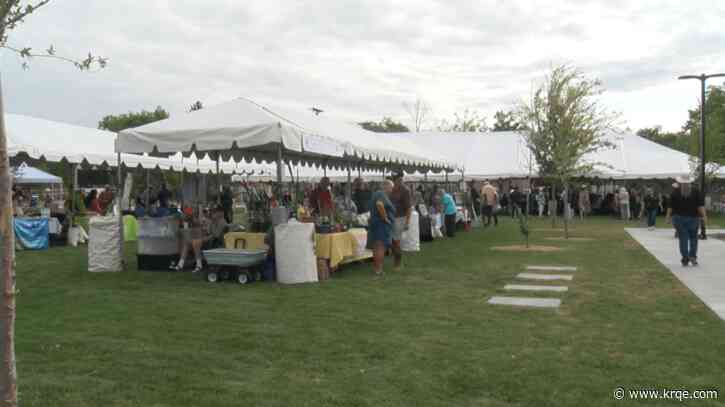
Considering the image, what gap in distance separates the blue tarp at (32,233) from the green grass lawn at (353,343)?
521 centimetres

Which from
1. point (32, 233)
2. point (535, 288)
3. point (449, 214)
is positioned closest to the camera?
point (535, 288)

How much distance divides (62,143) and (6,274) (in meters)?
14.6

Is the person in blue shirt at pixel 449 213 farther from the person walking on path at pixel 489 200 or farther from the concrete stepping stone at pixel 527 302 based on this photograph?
the concrete stepping stone at pixel 527 302

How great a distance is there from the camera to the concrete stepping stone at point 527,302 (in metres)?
7.74

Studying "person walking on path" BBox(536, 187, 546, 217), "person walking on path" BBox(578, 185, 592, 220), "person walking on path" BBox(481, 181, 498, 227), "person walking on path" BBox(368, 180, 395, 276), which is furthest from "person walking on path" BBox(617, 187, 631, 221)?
"person walking on path" BBox(368, 180, 395, 276)

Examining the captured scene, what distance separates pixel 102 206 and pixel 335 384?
17.6m

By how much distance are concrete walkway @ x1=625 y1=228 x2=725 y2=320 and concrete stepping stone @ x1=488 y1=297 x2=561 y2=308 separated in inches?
66.5

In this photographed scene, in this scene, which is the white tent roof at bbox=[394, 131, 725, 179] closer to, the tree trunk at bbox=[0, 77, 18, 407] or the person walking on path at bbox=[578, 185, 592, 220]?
the person walking on path at bbox=[578, 185, 592, 220]

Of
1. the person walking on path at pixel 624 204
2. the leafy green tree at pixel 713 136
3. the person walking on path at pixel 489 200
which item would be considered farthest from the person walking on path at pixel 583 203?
the person walking on path at pixel 489 200

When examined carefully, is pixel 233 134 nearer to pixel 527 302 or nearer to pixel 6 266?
pixel 527 302

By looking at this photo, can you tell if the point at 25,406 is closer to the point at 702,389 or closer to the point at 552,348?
the point at 552,348

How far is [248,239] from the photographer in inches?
401

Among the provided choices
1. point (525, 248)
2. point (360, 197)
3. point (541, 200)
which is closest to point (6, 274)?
point (525, 248)

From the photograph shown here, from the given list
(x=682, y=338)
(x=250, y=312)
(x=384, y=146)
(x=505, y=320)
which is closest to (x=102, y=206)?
(x=384, y=146)
